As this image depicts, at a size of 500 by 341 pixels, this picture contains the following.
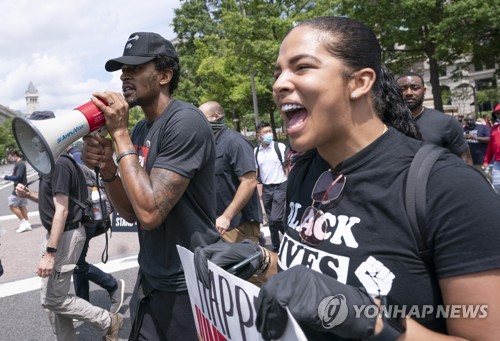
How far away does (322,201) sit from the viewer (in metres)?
1.44

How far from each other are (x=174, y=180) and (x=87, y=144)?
55 centimetres

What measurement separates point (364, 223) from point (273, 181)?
16.4ft

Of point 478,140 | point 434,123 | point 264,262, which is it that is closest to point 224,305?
point 264,262

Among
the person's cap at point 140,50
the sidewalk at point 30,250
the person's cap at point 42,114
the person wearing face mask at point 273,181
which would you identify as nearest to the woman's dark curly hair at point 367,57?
the person's cap at point 140,50

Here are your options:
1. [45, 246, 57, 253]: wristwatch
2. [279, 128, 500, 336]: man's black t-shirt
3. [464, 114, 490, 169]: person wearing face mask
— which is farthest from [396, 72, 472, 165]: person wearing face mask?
[464, 114, 490, 169]: person wearing face mask

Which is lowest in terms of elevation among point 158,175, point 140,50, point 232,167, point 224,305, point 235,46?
point 232,167

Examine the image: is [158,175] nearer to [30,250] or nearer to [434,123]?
[434,123]

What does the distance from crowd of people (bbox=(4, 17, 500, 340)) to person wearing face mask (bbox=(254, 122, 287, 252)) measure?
3716 millimetres

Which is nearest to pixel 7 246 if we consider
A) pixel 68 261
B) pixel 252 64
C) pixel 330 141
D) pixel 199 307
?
pixel 68 261

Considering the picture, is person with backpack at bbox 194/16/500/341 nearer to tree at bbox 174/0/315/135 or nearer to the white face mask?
the white face mask

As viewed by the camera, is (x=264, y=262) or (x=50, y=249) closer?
(x=264, y=262)

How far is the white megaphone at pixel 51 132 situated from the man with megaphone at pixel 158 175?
0.23ft

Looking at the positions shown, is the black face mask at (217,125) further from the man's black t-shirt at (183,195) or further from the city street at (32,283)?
the man's black t-shirt at (183,195)

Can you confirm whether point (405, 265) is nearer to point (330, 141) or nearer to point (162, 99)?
point (330, 141)
